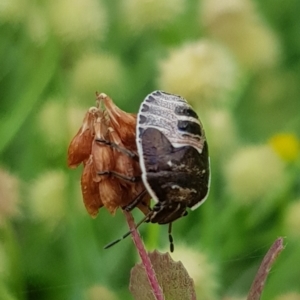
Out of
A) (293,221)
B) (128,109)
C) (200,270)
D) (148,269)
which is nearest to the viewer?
(148,269)

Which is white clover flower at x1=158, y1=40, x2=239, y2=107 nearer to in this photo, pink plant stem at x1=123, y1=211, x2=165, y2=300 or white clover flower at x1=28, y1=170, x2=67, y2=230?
white clover flower at x1=28, y1=170, x2=67, y2=230

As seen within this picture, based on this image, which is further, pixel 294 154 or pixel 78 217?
pixel 294 154

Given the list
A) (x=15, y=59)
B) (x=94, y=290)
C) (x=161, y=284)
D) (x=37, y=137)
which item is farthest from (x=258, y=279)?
(x=15, y=59)

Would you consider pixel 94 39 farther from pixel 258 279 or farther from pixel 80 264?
pixel 258 279

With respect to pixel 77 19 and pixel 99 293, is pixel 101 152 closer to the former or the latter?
pixel 99 293

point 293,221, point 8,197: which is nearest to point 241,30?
point 293,221
